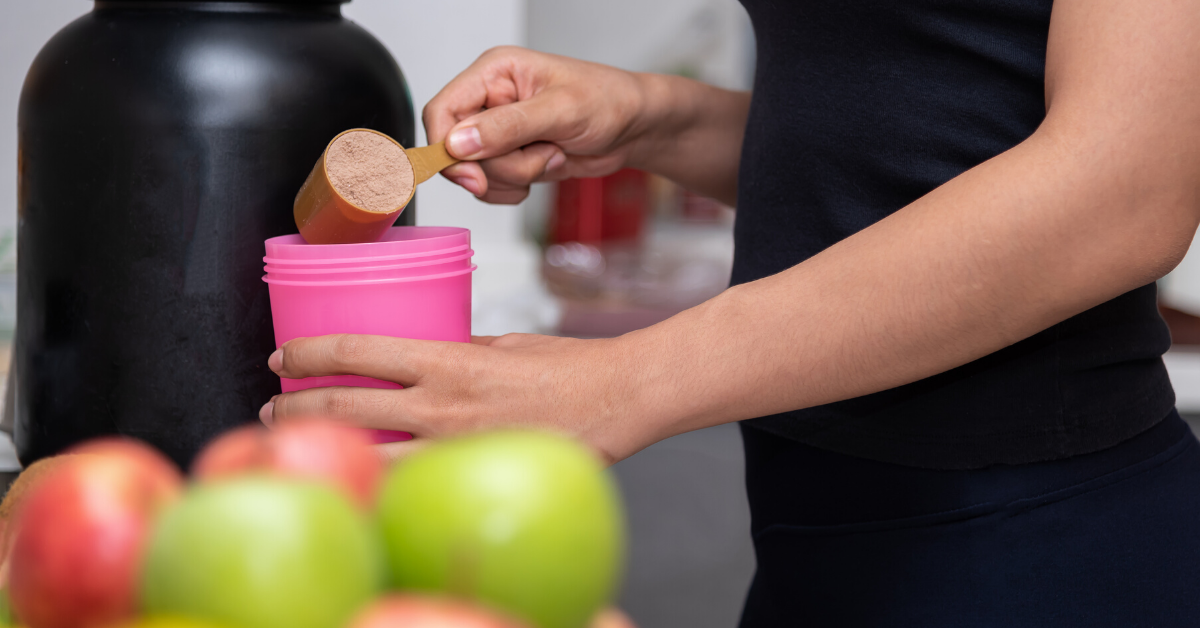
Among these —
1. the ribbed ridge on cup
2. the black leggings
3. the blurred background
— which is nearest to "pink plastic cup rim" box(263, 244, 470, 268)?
the ribbed ridge on cup

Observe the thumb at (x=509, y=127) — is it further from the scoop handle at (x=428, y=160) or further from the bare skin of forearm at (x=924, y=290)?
the bare skin of forearm at (x=924, y=290)

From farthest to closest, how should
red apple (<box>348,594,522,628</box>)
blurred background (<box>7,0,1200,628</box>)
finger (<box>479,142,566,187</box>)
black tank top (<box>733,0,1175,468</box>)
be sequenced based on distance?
1. blurred background (<box>7,0,1200,628</box>)
2. finger (<box>479,142,566,187</box>)
3. black tank top (<box>733,0,1175,468</box>)
4. red apple (<box>348,594,522,628</box>)

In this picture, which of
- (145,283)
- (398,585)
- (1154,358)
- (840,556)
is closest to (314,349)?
(145,283)

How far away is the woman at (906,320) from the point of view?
0.44 meters

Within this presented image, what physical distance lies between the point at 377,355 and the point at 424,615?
0.89 feet

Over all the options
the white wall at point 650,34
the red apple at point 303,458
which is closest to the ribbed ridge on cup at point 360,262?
the red apple at point 303,458

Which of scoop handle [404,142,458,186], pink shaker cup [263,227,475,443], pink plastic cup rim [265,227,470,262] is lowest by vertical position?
pink shaker cup [263,227,475,443]

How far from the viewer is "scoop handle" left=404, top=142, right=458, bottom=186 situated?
1.86ft

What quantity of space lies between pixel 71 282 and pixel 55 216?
0.13ft

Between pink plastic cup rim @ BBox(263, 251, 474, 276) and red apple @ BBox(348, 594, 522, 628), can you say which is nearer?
red apple @ BBox(348, 594, 522, 628)

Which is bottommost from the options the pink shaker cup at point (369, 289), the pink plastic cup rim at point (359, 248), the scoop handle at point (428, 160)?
the pink shaker cup at point (369, 289)

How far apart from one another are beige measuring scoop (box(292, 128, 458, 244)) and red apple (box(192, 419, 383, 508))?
0.27 metres

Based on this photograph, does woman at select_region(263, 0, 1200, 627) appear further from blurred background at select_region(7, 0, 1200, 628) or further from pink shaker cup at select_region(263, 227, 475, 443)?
blurred background at select_region(7, 0, 1200, 628)

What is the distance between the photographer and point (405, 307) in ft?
1.56
